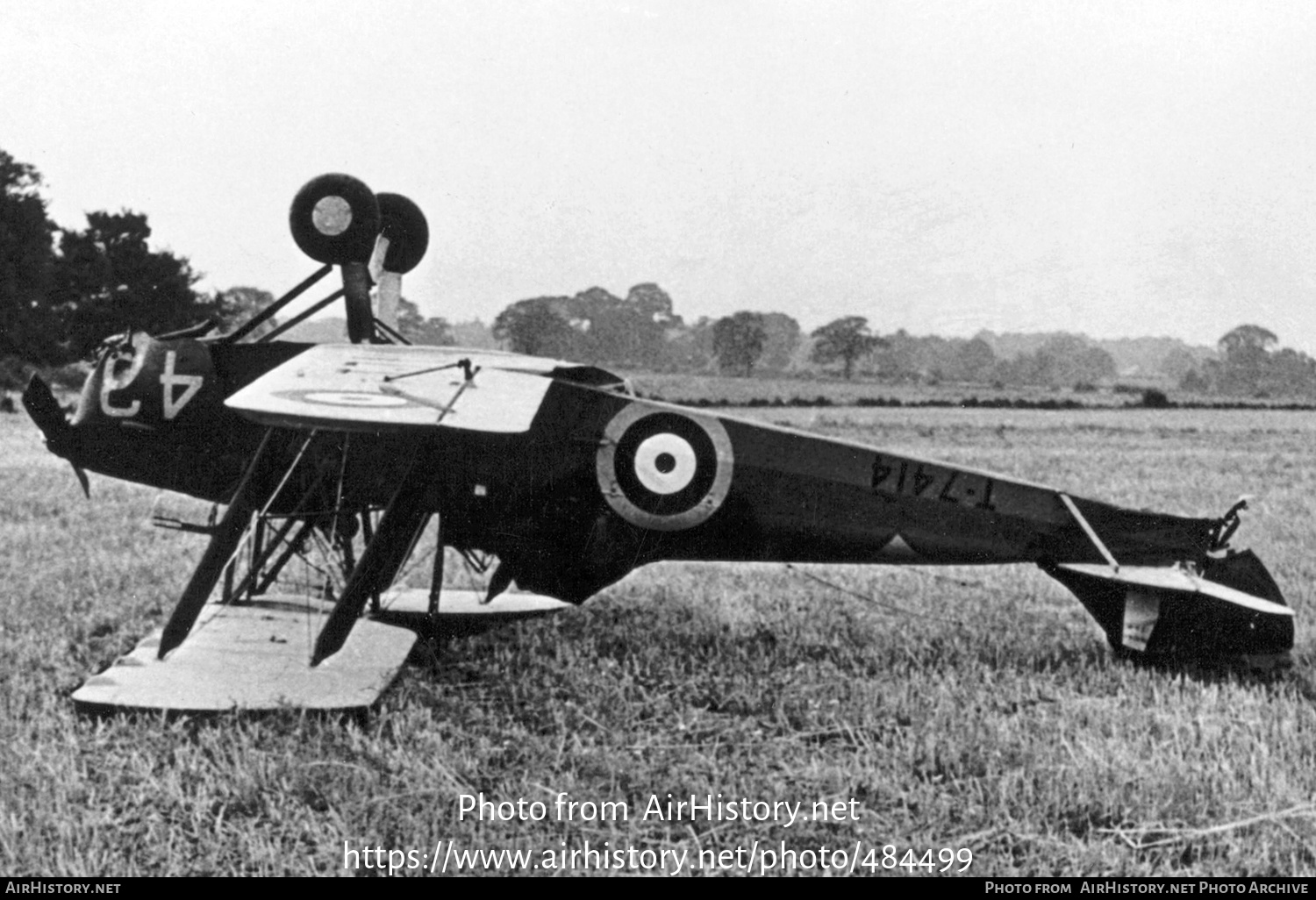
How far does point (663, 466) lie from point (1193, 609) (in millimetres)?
2732

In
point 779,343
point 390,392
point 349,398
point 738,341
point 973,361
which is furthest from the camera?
point 973,361

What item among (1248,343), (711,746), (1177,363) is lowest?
(711,746)

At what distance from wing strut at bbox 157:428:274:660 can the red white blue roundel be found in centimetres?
180

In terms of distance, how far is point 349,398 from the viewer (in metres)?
4.22

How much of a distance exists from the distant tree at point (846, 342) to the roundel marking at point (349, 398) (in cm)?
4895

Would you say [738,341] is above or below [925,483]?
above

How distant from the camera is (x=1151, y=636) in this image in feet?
16.7

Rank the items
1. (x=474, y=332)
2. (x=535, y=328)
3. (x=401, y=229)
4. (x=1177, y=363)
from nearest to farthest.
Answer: (x=401, y=229) < (x=535, y=328) < (x=474, y=332) < (x=1177, y=363)

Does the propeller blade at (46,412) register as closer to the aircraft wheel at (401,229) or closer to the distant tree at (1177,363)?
the aircraft wheel at (401,229)

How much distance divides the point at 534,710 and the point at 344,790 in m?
1.13

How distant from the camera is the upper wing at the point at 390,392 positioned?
404 centimetres

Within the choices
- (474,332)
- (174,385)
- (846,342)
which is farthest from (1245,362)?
(174,385)

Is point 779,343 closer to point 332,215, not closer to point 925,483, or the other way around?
point 925,483

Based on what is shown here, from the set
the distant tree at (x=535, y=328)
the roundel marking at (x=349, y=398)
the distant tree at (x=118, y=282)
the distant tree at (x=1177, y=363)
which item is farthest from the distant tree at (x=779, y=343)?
the roundel marking at (x=349, y=398)
